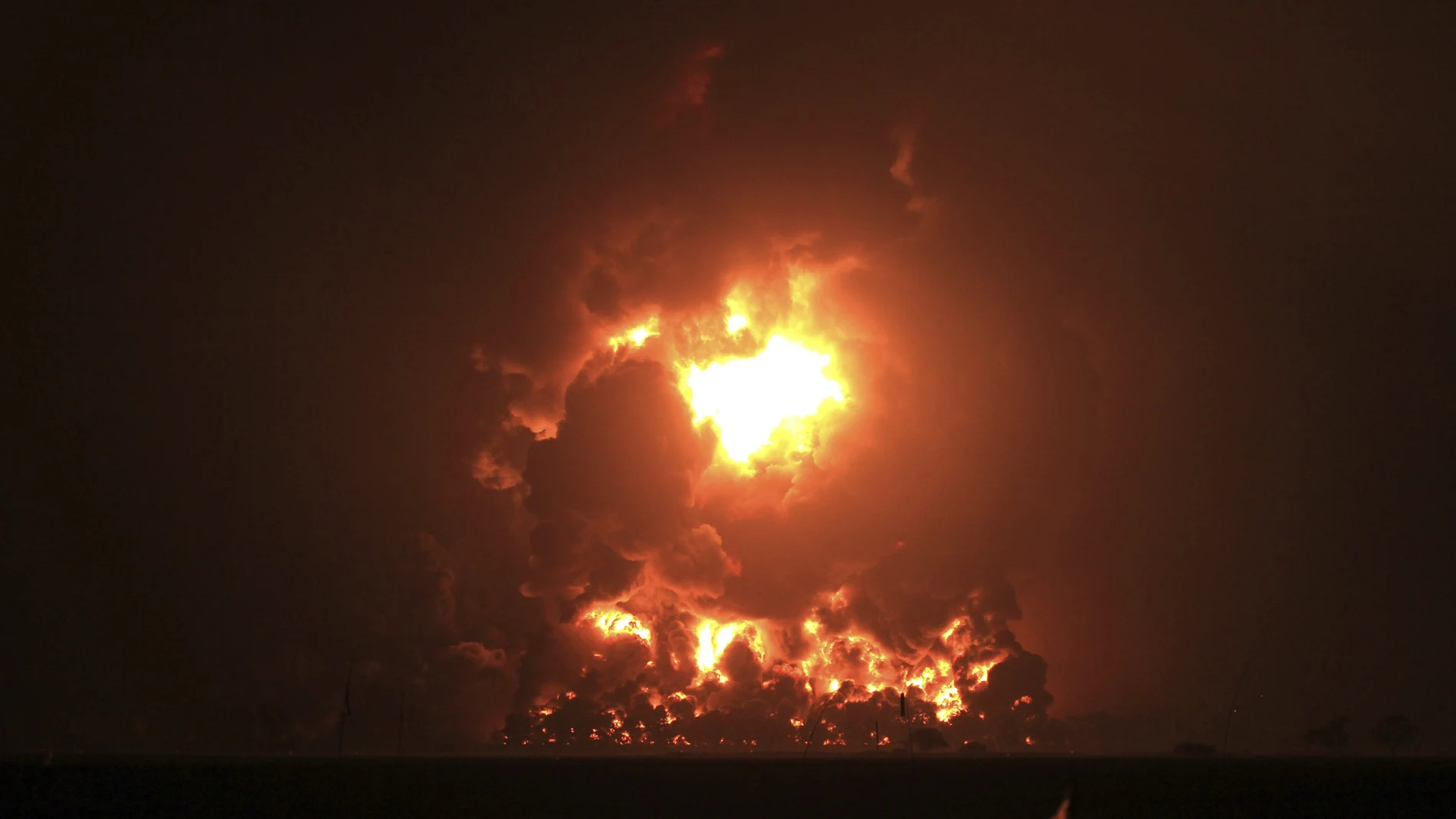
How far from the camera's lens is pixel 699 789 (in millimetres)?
98438

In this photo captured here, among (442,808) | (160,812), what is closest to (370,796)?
(442,808)

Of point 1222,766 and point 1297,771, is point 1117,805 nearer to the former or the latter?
point 1297,771

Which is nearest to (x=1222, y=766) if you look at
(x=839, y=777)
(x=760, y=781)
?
(x=839, y=777)

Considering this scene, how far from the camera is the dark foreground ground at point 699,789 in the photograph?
74438 millimetres

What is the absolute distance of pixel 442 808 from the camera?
74438 millimetres

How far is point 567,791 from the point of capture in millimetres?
94000

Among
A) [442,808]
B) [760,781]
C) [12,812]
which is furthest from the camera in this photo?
[760,781]

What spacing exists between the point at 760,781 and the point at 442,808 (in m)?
42.3

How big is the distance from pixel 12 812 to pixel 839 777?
72.0 meters

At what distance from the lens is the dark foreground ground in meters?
74.4

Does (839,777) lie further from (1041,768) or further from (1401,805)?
(1401,805)

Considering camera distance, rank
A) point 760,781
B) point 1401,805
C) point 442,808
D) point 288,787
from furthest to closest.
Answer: point 760,781 < point 288,787 < point 1401,805 < point 442,808

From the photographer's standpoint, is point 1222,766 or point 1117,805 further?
point 1222,766

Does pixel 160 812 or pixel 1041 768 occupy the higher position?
pixel 1041 768
